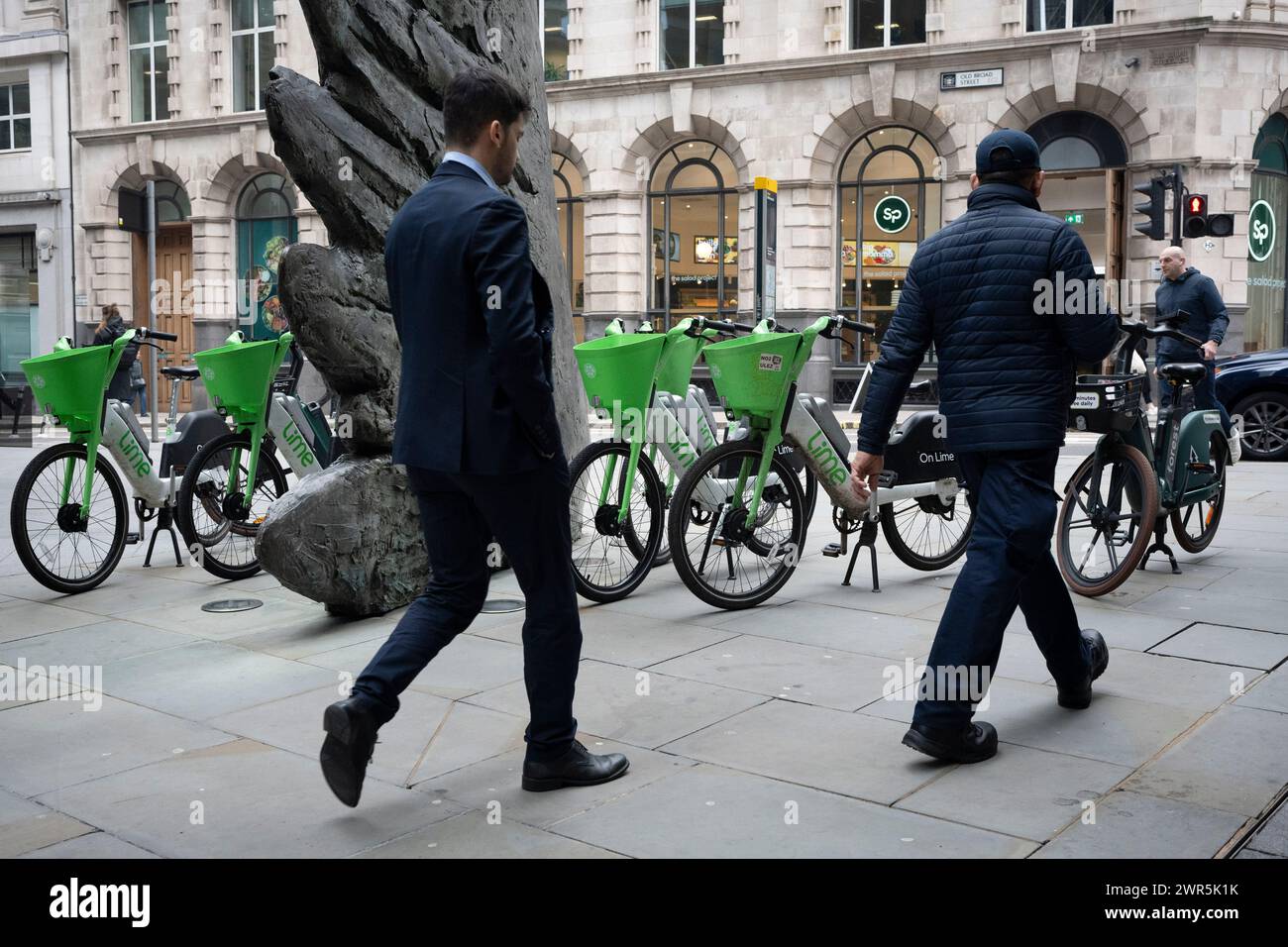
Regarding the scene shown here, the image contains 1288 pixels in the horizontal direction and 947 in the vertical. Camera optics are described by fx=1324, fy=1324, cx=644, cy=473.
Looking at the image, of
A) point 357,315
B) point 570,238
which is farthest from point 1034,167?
point 570,238

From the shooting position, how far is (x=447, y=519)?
12.7ft

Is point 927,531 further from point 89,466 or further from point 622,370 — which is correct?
point 89,466

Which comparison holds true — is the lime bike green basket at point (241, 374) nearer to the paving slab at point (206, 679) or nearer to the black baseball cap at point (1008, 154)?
the paving slab at point (206, 679)

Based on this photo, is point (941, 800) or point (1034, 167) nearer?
point (941, 800)

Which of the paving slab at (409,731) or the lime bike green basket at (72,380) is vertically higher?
the lime bike green basket at (72,380)

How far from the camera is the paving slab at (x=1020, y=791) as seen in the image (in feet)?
12.0

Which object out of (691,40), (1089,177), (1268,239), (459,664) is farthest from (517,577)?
(691,40)

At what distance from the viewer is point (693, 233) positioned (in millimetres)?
25562

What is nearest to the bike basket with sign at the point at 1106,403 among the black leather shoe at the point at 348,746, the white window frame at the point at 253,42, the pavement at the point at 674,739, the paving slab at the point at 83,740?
the pavement at the point at 674,739

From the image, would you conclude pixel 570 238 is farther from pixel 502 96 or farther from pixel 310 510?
pixel 502 96

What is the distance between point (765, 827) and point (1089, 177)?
20.9 meters

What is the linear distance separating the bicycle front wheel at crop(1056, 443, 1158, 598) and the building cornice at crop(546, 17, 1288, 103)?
1680 centimetres

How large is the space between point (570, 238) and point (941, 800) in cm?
2346

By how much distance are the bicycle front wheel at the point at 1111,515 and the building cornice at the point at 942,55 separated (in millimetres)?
16799
